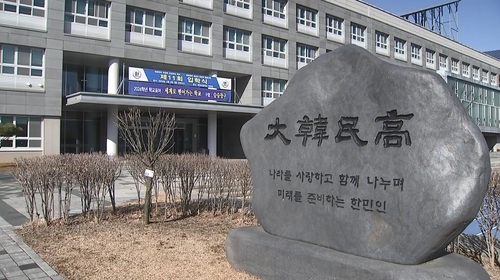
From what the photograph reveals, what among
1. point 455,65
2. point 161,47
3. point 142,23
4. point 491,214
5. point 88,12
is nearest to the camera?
point 491,214

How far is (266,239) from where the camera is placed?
484 cm

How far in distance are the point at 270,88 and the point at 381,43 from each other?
15.8 m

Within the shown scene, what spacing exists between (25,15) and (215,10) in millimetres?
12235

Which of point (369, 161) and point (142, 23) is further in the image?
point (142, 23)

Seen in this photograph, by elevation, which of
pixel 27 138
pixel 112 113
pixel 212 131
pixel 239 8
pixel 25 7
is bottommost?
pixel 27 138

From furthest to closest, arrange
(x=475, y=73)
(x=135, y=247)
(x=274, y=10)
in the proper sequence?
(x=475, y=73) → (x=274, y=10) → (x=135, y=247)

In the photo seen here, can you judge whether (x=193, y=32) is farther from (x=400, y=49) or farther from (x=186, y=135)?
(x=400, y=49)

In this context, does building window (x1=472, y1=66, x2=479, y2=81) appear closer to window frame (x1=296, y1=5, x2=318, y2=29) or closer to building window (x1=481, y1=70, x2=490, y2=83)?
building window (x1=481, y1=70, x2=490, y2=83)

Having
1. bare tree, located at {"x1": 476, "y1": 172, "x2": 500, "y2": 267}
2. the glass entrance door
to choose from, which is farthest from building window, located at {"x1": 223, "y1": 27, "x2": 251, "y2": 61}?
bare tree, located at {"x1": 476, "y1": 172, "x2": 500, "y2": 267}

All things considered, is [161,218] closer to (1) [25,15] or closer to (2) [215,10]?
(1) [25,15]

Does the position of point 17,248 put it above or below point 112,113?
below

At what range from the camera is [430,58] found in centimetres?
4881

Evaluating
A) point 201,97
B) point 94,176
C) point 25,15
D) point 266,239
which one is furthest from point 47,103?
point 266,239

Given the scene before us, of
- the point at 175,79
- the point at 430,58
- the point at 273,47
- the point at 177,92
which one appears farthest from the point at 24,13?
the point at 430,58
